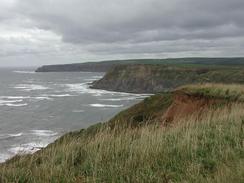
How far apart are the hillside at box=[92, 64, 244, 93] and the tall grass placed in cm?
9310

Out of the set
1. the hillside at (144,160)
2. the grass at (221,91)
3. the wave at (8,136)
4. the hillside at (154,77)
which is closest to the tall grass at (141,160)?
the hillside at (144,160)

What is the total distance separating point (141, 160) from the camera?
584cm

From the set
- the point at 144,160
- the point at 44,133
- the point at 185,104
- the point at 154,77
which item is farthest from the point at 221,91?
the point at 154,77

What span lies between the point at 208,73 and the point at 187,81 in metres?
7.08

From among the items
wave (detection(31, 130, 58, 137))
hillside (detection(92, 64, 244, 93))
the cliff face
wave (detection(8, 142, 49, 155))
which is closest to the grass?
the cliff face

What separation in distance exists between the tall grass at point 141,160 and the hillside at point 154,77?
93098 mm

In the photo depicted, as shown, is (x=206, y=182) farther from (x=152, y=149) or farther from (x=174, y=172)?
(x=152, y=149)

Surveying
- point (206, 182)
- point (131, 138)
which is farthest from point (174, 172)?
point (131, 138)

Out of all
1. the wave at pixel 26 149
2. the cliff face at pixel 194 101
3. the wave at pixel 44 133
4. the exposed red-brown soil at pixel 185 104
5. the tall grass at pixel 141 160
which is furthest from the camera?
the wave at pixel 44 133

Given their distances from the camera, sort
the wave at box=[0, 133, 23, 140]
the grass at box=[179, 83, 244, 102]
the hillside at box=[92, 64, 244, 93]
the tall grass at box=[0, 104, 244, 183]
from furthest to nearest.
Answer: the hillside at box=[92, 64, 244, 93]
the wave at box=[0, 133, 23, 140]
the grass at box=[179, 83, 244, 102]
the tall grass at box=[0, 104, 244, 183]

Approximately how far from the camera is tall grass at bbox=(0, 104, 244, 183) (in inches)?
204

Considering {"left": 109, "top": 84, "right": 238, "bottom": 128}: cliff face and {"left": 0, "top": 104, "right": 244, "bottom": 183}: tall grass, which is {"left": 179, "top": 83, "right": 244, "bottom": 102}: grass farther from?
{"left": 0, "top": 104, "right": 244, "bottom": 183}: tall grass

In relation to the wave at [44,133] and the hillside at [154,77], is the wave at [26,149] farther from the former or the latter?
the hillside at [154,77]

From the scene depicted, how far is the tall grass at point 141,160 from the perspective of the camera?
518 cm
